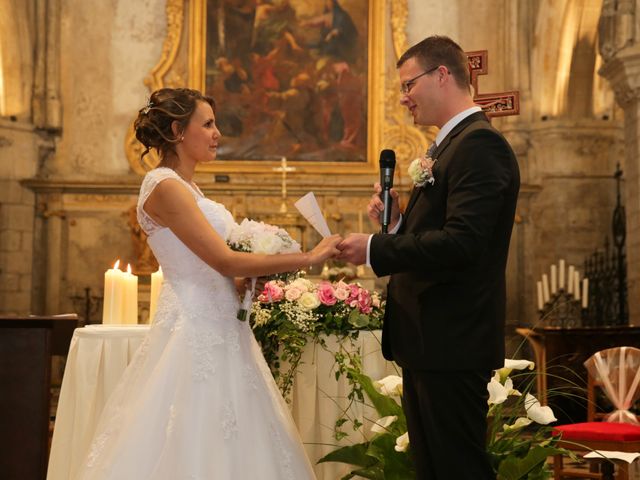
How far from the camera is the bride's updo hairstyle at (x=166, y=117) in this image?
153 inches

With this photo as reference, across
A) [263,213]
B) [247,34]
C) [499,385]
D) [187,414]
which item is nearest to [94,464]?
[187,414]

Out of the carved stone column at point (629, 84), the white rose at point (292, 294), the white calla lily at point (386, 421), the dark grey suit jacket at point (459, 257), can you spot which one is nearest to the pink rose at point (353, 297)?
the white rose at point (292, 294)

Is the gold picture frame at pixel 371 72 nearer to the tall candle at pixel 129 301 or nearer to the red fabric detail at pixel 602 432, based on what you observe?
the tall candle at pixel 129 301

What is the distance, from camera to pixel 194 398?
3527mm

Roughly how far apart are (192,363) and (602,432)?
2374 mm

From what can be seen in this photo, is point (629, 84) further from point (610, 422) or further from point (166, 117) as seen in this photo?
point (166, 117)

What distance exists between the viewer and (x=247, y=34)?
43.1 feet

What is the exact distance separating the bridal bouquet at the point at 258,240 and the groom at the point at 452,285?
1.66 ft

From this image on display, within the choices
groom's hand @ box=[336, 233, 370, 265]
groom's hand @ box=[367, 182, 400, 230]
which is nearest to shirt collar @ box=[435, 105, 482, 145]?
groom's hand @ box=[367, 182, 400, 230]

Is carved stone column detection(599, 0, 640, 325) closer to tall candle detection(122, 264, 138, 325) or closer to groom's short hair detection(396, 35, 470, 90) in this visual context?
tall candle detection(122, 264, 138, 325)

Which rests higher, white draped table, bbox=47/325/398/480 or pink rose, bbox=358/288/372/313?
pink rose, bbox=358/288/372/313

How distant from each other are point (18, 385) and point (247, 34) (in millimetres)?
8947

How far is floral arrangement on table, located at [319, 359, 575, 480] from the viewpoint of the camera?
11.8ft

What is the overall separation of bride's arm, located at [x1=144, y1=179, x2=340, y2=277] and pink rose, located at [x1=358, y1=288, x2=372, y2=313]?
51.8 inches
